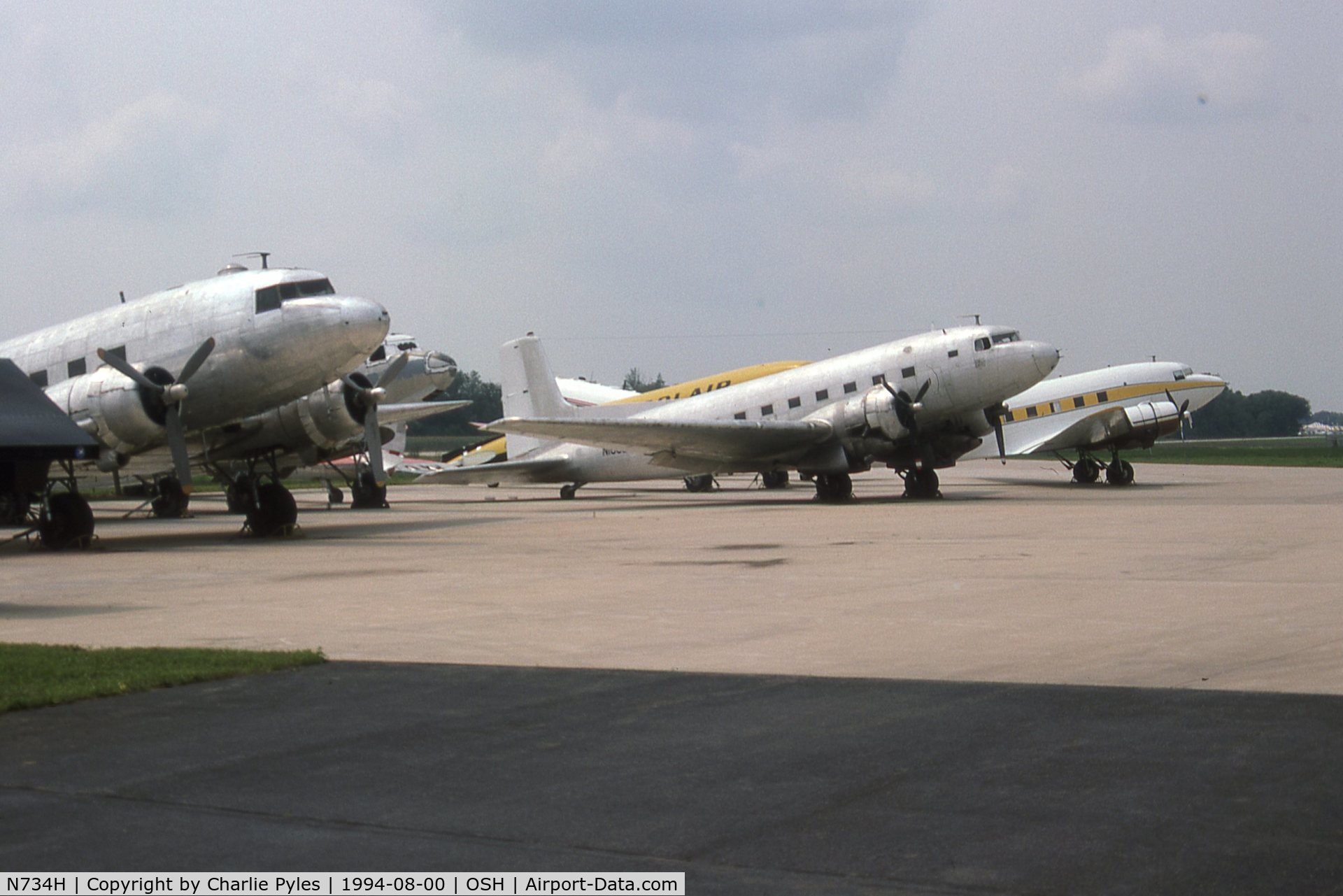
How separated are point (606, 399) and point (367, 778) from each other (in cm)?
5849

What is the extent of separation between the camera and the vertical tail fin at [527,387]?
45.5m

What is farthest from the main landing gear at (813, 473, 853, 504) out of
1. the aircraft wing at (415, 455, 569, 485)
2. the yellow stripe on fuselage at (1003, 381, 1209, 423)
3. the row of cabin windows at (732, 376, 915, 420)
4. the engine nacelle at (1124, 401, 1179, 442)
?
the engine nacelle at (1124, 401, 1179, 442)

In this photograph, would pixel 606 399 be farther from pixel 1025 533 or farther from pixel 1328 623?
pixel 1328 623

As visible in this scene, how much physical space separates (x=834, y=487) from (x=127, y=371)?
61.8 ft

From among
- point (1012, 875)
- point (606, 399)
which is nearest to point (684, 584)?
point (1012, 875)

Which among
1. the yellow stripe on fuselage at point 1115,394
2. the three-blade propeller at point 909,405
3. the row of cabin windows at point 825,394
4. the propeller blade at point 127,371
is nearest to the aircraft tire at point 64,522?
the propeller blade at point 127,371

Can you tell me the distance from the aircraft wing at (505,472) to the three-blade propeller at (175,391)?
20921 millimetres

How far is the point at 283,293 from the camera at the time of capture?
24.5m

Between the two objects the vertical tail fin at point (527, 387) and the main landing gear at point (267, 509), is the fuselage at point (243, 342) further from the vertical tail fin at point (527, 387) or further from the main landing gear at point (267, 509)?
the vertical tail fin at point (527, 387)

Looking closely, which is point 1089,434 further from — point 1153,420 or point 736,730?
point 736,730

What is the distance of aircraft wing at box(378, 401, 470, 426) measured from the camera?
1538 inches

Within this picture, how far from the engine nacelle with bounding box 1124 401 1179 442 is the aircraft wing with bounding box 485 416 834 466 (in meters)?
12.1

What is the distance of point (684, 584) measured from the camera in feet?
48.4

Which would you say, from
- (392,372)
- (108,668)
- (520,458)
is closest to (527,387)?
(520,458)
